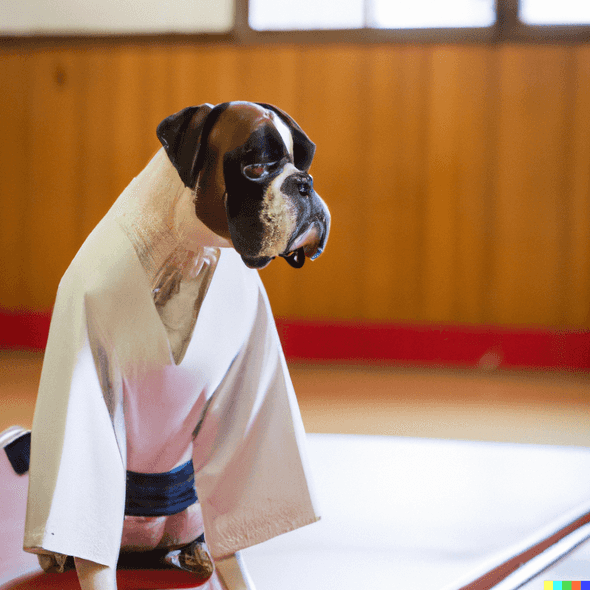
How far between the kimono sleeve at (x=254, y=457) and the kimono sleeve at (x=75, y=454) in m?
0.14

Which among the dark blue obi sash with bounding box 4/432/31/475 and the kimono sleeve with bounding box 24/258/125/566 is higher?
the kimono sleeve with bounding box 24/258/125/566

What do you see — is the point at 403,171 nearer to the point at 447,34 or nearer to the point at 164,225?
the point at 447,34

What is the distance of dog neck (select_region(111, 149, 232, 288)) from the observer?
1.93ft

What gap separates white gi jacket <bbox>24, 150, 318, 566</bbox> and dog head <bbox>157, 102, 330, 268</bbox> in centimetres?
4

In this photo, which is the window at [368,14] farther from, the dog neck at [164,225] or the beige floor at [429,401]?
the dog neck at [164,225]

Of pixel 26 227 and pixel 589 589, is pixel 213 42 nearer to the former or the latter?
pixel 26 227

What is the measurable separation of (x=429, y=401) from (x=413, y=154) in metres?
1.20

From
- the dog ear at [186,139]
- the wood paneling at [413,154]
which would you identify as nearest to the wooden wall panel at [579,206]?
the wood paneling at [413,154]

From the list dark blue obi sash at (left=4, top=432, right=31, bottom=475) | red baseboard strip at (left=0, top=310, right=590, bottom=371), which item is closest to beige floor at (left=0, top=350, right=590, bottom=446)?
red baseboard strip at (left=0, top=310, right=590, bottom=371)

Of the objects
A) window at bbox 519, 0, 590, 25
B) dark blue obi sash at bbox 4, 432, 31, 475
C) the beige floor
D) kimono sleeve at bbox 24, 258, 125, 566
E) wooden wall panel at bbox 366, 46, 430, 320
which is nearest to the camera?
kimono sleeve at bbox 24, 258, 125, 566

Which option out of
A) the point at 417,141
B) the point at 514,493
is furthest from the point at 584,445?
the point at 417,141

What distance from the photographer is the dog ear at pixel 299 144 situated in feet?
2.07

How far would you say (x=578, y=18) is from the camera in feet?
7.97

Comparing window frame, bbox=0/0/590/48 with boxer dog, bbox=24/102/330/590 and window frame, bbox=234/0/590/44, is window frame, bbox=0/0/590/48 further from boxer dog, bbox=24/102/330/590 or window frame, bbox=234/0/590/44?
boxer dog, bbox=24/102/330/590
